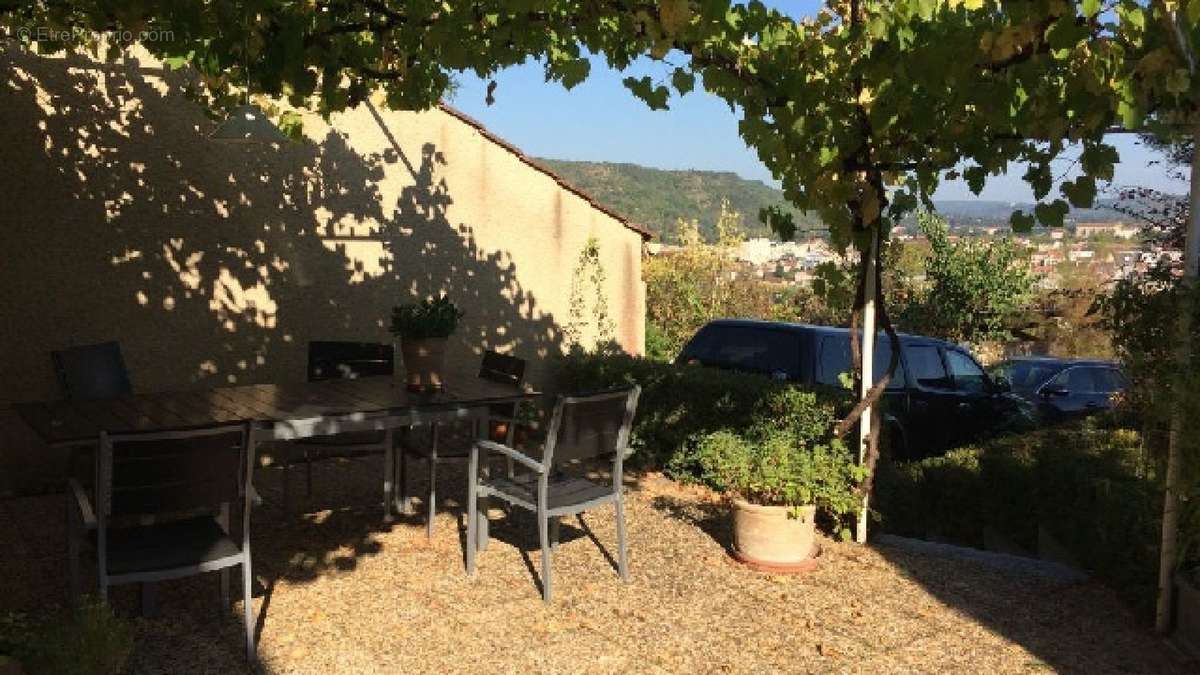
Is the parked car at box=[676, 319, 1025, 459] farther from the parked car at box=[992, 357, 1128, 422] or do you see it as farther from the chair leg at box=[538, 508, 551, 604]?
the chair leg at box=[538, 508, 551, 604]

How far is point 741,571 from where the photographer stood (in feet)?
16.0

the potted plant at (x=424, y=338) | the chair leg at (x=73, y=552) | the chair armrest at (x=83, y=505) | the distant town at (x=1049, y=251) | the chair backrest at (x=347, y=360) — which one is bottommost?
the chair leg at (x=73, y=552)

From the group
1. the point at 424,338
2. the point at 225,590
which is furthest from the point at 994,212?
the point at 225,590

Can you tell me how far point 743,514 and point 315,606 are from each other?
237cm

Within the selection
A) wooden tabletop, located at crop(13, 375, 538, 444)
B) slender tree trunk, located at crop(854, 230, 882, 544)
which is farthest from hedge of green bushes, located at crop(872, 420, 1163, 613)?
wooden tabletop, located at crop(13, 375, 538, 444)

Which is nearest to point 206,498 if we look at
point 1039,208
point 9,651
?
point 9,651

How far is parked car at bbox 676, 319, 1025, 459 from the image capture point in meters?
7.12

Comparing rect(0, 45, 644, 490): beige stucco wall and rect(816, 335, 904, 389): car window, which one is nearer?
rect(0, 45, 644, 490): beige stucco wall

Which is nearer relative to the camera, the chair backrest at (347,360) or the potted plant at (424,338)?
the potted plant at (424,338)

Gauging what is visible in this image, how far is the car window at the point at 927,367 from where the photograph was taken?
25.4 feet

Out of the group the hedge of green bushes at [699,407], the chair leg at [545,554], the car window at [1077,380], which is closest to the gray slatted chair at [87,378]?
the chair leg at [545,554]

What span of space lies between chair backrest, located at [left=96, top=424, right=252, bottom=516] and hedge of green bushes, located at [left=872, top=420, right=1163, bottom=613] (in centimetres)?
391

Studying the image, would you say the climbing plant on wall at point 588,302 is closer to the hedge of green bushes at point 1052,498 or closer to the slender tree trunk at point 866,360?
the hedge of green bushes at point 1052,498

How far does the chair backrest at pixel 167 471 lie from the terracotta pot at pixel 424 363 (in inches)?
58.7
